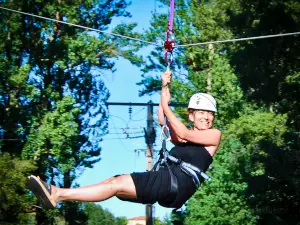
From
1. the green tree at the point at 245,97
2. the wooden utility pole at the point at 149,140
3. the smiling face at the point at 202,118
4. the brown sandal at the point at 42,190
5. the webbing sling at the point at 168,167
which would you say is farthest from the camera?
the green tree at the point at 245,97

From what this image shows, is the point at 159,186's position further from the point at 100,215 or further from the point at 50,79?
the point at 100,215

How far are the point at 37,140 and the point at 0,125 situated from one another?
1.57 m

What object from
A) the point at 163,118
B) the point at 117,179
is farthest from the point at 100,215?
the point at 117,179

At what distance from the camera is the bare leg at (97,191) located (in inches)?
208

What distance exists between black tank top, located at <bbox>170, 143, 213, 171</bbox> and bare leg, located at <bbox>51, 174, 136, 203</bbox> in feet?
1.76

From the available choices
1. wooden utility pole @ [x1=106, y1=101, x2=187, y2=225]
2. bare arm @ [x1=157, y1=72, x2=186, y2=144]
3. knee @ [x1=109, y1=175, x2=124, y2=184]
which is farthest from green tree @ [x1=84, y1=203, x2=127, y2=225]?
knee @ [x1=109, y1=175, x2=124, y2=184]

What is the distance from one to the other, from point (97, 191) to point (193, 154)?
0.90 metres

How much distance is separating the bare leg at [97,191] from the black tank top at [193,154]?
54 cm

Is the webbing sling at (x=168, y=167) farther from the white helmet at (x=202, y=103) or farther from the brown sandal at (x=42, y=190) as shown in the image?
the brown sandal at (x=42, y=190)

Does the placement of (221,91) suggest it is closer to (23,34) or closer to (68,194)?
(23,34)

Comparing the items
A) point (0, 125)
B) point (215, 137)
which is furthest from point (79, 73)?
point (215, 137)

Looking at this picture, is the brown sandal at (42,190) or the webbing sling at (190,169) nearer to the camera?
the brown sandal at (42,190)

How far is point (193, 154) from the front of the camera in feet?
18.7

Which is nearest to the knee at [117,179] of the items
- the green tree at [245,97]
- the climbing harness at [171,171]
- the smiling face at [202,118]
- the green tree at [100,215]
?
the climbing harness at [171,171]
